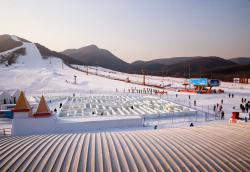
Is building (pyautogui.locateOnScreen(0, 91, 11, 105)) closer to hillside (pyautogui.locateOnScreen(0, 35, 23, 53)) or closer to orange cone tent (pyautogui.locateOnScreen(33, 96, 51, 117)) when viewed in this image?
orange cone tent (pyautogui.locateOnScreen(33, 96, 51, 117))

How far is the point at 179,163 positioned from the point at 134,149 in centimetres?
152

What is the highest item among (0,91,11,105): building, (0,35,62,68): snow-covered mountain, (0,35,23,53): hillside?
(0,35,23,53): hillside

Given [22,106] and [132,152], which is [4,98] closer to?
[22,106]

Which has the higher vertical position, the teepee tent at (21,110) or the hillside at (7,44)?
the hillside at (7,44)

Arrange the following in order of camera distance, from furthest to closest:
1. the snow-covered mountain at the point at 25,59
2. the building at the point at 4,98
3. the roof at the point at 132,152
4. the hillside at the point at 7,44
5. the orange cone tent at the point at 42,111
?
1. the hillside at the point at 7,44
2. the snow-covered mountain at the point at 25,59
3. the building at the point at 4,98
4. the orange cone tent at the point at 42,111
5. the roof at the point at 132,152

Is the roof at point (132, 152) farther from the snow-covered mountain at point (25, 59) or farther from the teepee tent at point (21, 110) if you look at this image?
the snow-covered mountain at point (25, 59)

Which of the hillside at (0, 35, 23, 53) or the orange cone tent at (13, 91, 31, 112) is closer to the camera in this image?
the orange cone tent at (13, 91, 31, 112)

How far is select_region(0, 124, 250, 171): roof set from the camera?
5.76 m

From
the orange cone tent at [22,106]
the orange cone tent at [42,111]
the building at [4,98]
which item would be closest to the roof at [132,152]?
the orange cone tent at [42,111]

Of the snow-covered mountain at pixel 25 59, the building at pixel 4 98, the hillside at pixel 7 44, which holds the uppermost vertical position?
the hillside at pixel 7 44

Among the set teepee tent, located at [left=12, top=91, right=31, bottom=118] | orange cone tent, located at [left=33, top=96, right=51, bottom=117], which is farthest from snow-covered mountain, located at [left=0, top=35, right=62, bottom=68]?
orange cone tent, located at [left=33, top=96, right=51, bottom=117]

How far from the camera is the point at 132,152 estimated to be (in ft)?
21.9

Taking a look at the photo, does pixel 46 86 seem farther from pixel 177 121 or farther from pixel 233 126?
pixel 233 126

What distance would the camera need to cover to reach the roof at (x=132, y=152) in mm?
5762
